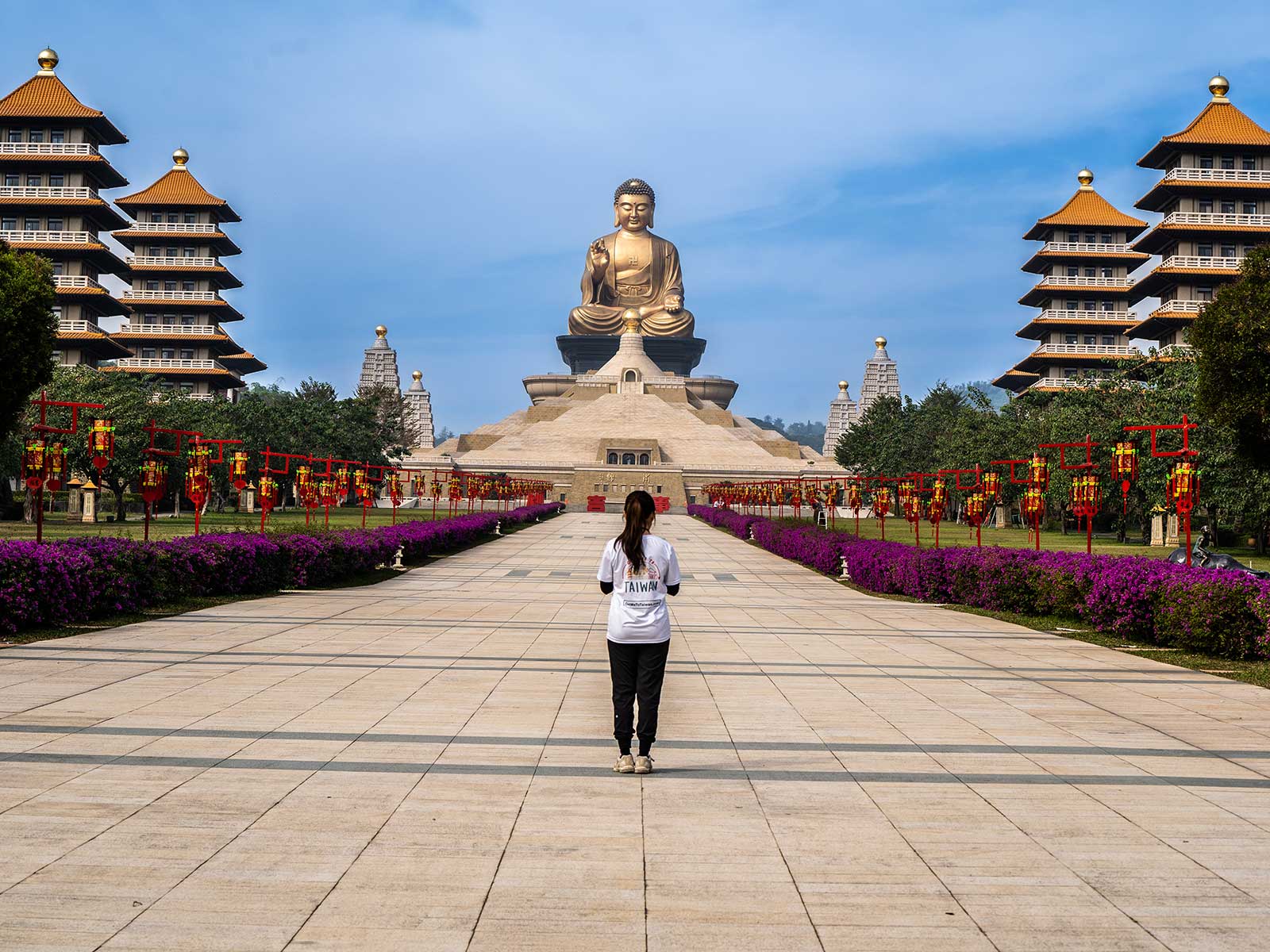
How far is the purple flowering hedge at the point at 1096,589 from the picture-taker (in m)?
12.7

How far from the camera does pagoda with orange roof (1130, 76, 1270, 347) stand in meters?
62.4

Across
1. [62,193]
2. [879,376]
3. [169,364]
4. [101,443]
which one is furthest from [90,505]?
[879,376]

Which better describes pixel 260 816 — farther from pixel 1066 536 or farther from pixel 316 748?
pixel 1066 536

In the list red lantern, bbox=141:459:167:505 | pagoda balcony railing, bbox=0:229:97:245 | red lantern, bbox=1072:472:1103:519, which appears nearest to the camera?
red lantern, bbox=141:459:167:505

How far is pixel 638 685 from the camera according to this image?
7.30m

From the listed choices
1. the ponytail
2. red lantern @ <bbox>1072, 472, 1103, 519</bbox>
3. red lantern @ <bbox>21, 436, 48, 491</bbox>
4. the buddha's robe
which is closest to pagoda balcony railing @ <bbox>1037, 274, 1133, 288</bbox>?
the buddha's robe

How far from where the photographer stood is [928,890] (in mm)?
4977

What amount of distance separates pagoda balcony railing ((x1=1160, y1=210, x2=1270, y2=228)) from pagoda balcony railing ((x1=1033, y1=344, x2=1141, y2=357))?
34.2 ft

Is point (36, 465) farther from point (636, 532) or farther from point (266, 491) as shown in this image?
point (636, 532)

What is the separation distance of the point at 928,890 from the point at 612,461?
→ 3208 inches

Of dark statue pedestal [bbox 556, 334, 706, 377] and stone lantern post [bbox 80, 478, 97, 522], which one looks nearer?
stone lantern post [bbox 80, 478, 97, 522]

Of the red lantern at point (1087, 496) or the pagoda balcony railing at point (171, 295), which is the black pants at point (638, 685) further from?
the pagoda balcony railing at point (171, 295)

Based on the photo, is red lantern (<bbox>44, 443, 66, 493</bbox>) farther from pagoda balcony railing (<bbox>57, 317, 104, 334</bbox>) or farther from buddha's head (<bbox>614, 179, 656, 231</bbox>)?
buddha's head (<bbox>614, 179, 656, 231</bbox>)

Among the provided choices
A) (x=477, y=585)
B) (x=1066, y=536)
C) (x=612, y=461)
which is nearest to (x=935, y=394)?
(x=612, y=461)
